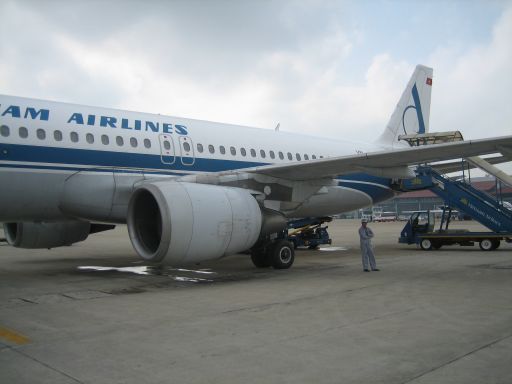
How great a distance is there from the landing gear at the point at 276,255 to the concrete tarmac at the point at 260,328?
101 cm

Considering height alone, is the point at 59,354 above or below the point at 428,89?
below

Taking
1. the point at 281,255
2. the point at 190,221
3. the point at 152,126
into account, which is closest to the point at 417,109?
the point at 281,255

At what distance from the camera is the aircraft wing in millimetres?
8711

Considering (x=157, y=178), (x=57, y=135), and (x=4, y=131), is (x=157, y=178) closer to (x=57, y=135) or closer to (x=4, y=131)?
(x=57, y=135)

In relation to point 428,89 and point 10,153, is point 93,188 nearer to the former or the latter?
point 10,153

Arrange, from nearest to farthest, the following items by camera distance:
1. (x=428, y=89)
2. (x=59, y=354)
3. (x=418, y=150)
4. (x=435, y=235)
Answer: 1. (x=59, y=354)
2. (x=418, y=150)
3. (x=435, y=235)
4. (x=428, y=89)

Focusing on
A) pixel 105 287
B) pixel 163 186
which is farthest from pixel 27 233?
pixel 163 186

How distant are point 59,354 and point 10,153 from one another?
5.69m

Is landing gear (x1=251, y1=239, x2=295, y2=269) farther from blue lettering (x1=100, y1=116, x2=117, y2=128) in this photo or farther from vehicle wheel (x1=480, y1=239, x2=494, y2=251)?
vehicle wheel (x1=480, y1=239, x2=494, y2=251)

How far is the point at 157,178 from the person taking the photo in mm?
10375

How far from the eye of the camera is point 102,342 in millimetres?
4723

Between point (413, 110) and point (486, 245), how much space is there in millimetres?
5684

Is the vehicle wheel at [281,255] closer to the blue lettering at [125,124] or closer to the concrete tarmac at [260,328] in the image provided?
the concrete tarmac at [260,328]

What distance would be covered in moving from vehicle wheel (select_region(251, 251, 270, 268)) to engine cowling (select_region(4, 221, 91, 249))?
14.3ft
